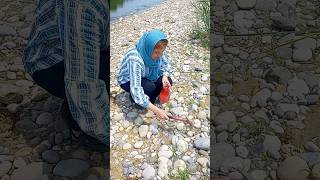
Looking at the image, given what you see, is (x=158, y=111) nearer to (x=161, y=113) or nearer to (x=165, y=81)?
(x=161, y=113)

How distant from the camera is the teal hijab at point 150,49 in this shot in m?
2.58

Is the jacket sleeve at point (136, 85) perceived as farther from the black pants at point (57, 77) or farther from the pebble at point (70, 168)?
the pebble at point (70, 168)

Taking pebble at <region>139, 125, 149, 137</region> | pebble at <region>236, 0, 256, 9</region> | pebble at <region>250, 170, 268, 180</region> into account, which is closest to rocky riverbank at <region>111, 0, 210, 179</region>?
pebble at <region>139, 125, 149, 137</region>

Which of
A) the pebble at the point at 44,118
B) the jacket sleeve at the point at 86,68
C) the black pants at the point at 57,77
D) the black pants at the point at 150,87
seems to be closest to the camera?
the jacket sleeve at the point at 86,68

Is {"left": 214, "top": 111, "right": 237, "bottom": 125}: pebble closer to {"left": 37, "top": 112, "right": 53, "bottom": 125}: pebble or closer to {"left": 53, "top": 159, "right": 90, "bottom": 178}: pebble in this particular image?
{"left": 53, "top": 159, "right": 90, "bottom": 178}: pebble

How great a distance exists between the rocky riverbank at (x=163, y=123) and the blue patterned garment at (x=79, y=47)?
128 millimetres

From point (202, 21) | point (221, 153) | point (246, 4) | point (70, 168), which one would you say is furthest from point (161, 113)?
point (246, 4)

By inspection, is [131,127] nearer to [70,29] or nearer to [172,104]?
[172,104]

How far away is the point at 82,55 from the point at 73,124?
0.45m

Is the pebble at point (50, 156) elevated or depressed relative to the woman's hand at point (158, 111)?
depressed

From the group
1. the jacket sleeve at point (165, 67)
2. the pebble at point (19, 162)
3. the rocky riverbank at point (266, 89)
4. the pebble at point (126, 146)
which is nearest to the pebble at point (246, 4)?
the rocky riverbank at point (266, 89)

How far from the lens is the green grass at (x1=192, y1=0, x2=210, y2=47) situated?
2.88 metres

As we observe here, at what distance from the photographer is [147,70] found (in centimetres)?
266

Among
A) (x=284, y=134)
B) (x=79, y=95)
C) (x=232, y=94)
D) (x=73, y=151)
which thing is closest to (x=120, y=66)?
(x=79, y=95)
